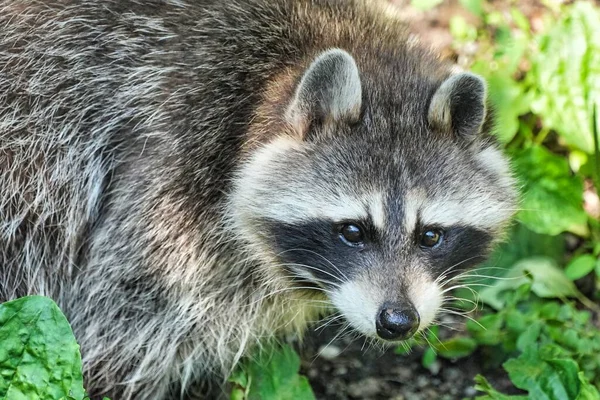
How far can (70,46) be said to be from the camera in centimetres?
449

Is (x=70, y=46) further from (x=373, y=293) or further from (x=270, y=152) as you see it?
(x=373, y=293)

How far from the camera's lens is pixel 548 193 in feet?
18.0

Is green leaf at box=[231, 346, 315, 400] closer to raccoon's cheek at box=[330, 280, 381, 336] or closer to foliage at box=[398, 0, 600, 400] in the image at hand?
foliage at box=[398, 0, 600, 400]

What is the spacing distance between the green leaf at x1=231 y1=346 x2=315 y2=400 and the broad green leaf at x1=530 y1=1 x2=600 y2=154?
7.41 ft

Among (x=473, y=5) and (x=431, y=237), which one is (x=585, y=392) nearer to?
(x=431, y=237)

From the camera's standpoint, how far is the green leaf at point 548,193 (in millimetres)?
5340

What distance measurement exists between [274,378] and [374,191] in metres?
1.33

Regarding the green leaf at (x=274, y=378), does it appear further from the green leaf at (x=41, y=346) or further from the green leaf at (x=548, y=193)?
the green leaf at (x=548, y=193)

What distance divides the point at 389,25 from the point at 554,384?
6.38 ft

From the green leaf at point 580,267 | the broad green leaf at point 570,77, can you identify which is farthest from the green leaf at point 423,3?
the green leaf at point 580,267

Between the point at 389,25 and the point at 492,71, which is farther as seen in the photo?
the point at 492,71

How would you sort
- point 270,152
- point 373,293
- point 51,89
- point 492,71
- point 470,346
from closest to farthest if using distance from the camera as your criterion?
1. point 373,293
2. point 270,152
3. point 51,89
4. point 470,346
5. point 492,71

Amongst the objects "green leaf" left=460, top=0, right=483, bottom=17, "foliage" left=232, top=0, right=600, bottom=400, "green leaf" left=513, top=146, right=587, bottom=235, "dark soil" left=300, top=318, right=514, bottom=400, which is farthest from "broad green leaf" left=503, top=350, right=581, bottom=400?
"green leaf" left=460, top=0, right=483, bottom=17

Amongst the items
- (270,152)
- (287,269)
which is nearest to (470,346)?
(287,269)
